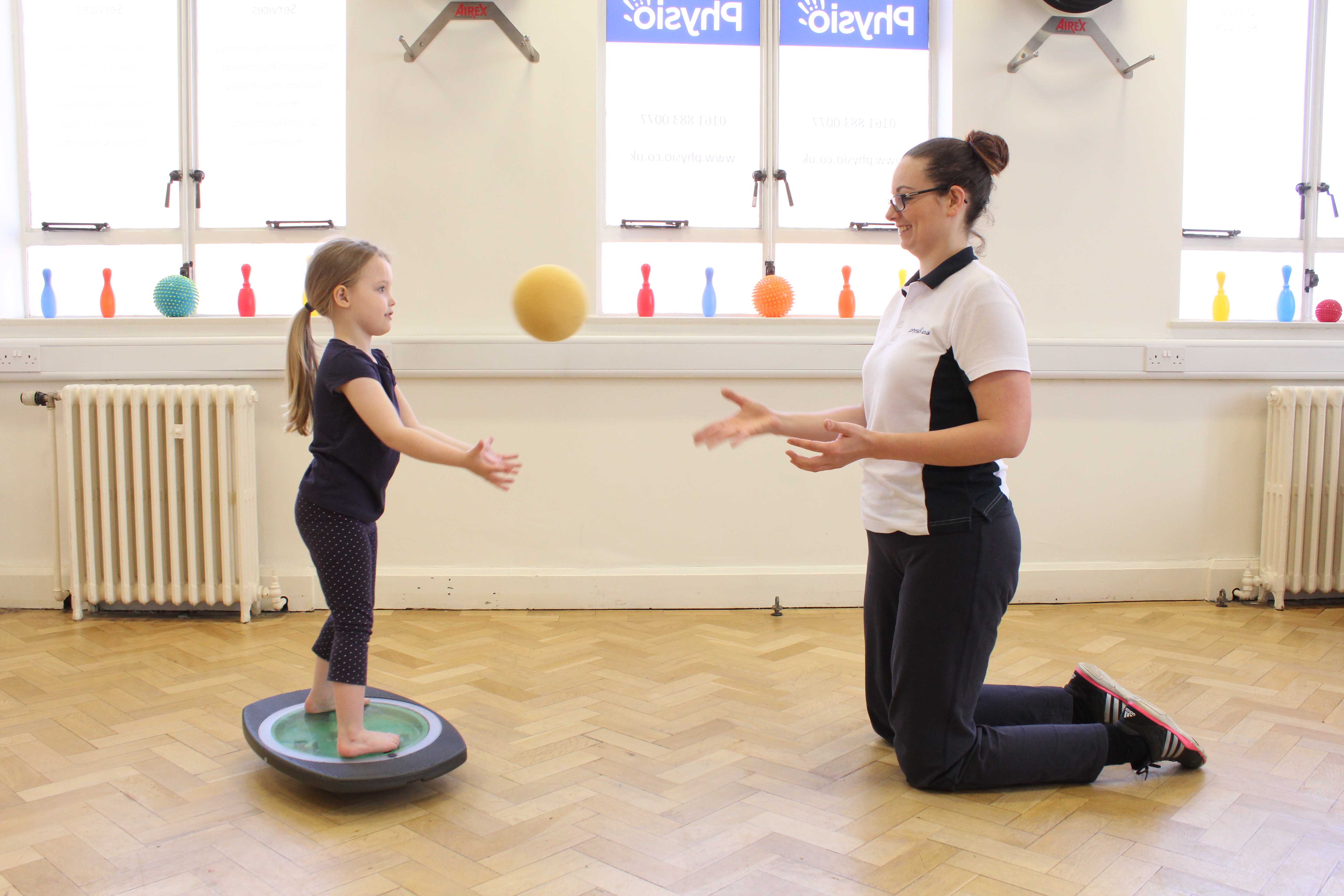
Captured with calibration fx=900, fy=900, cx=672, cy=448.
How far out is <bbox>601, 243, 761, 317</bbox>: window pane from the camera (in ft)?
12.0

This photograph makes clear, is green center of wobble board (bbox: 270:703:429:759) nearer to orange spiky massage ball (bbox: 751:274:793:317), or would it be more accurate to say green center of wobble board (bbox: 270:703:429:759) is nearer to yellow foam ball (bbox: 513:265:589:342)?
yellow foam ball (bbox: 513:265:589:342)

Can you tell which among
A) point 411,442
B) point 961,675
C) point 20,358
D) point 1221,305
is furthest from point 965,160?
point 20,358

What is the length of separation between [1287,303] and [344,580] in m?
3.77

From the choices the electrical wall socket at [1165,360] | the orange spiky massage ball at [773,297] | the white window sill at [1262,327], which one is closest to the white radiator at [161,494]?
the orange spiky massage ball at [773,297]

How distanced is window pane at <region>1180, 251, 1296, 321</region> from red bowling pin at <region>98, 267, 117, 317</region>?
4344mm

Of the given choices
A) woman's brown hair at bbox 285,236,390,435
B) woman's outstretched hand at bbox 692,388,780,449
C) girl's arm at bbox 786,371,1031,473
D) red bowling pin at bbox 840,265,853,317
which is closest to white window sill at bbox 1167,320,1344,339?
red bowling pin at bbox 840,265,853,317

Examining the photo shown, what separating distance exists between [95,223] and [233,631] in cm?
179

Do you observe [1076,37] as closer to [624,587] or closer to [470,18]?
[470,18]

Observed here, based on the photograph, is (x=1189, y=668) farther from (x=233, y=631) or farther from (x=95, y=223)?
(x=95, y=223)

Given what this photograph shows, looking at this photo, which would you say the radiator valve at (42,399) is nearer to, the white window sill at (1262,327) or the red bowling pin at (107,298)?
the red bowling pin at (107,298)

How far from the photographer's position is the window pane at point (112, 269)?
3631 millimetres

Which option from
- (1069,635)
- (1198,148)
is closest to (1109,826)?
(1069,635)

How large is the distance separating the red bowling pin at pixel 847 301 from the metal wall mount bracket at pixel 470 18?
4.70ft

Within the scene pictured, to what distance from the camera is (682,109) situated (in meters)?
3.65
